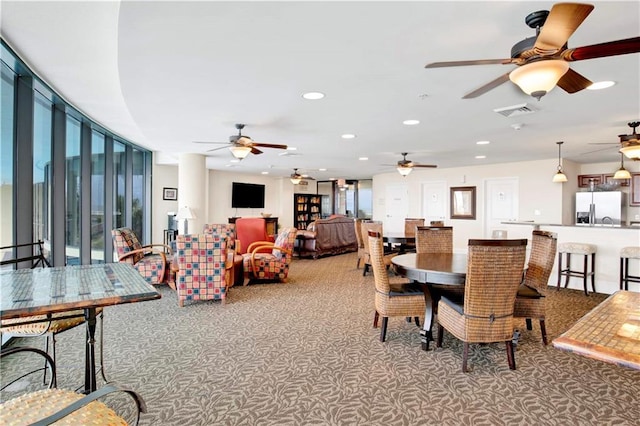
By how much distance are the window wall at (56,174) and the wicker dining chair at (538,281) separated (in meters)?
4.82

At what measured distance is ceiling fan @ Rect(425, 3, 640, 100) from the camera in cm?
169

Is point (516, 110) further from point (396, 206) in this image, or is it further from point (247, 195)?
point (247, 195)

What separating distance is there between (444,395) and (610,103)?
3.58m

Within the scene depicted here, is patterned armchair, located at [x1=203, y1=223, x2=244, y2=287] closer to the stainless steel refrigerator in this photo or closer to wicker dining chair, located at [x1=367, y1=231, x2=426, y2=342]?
wicker dining chair, located at [x1=367, y1=231, x2=426, y2=342]

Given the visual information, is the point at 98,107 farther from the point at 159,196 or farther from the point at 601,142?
the point at 601,142

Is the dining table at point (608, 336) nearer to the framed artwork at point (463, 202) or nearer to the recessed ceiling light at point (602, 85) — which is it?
the recessed ceiling light at point (602, 85)

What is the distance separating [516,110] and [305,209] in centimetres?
1052

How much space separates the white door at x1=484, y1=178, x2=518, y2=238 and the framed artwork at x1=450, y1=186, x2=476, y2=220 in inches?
13.1

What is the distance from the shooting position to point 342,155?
753cm

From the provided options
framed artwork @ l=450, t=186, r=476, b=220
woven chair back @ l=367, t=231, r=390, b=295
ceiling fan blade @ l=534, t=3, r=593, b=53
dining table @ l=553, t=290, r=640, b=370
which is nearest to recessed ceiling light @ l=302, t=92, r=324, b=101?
woven chair back @ l=367, t=231, r=390, b=295

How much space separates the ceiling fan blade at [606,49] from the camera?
5.88ft

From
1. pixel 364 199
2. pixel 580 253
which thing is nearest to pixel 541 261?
pixel 580 253

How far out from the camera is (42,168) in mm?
3959

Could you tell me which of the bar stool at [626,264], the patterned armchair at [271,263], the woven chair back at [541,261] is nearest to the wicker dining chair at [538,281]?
the woven chair back at [541,261]
